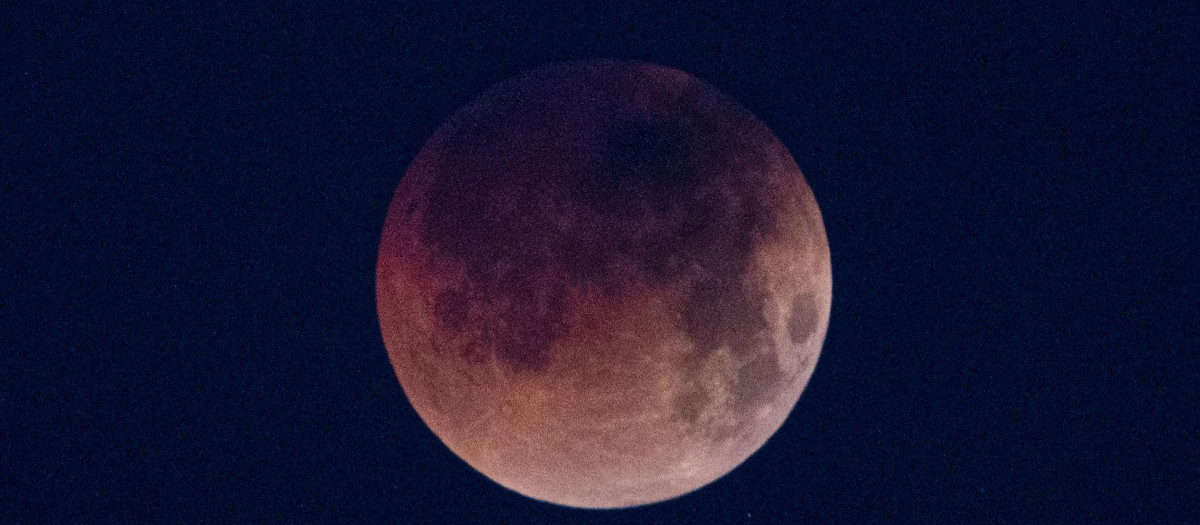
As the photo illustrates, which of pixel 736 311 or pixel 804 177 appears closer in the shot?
pixel 736 311

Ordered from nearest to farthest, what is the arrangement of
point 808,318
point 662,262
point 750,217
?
point 662,262, point 750,217, point 808,318

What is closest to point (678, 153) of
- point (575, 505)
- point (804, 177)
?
point (804, 177)

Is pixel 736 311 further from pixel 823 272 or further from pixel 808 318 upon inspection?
pixel 823 272

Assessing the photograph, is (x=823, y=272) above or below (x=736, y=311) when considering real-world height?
above

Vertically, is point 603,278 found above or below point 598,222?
below

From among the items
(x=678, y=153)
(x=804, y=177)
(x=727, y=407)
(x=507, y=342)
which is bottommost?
(x=727, y=407)

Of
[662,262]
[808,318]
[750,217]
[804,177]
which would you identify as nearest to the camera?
[662,262]
